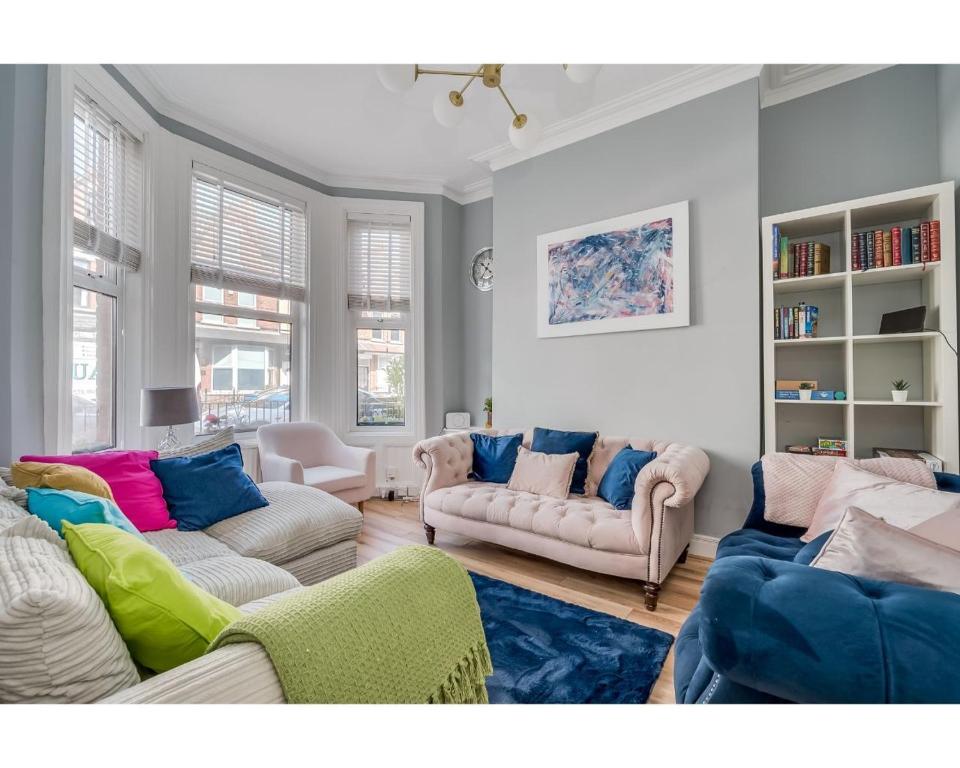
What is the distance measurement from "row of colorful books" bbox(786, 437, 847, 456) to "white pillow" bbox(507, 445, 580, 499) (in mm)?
1247

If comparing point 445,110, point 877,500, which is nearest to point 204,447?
point 445,110

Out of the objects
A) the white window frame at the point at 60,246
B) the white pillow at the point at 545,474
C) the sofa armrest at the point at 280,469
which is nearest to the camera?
the white window frame at the point at 60,246

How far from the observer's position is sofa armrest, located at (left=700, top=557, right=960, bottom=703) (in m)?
0.56

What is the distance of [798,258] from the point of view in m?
2.39

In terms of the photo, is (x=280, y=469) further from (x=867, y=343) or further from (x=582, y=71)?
(x=867, y=343)

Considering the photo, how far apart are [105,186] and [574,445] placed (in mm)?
3356

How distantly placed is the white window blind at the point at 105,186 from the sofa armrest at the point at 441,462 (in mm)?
2270

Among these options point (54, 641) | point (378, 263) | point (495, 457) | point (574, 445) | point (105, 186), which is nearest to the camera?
point (54, 641)

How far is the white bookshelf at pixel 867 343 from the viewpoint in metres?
2.01

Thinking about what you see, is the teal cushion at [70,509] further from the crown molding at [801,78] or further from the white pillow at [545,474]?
the crown molding at [801,78]

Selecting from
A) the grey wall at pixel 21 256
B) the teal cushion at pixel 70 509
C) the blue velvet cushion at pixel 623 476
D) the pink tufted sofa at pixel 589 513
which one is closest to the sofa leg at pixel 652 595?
the pink tufted sofa at pixel 589 513

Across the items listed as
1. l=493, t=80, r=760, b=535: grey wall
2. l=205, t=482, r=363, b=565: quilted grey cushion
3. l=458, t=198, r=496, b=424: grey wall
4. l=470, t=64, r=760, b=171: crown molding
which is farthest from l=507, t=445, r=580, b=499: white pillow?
l=470, t=64, r=760, b=171: crown molding

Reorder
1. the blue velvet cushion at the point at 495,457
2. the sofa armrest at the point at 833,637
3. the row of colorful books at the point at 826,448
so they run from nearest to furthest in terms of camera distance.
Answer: the sofa armrest at the point at 833,637
the row of colorful books at the point at 826,448
the blue velvet cushion at the point at 495,457
